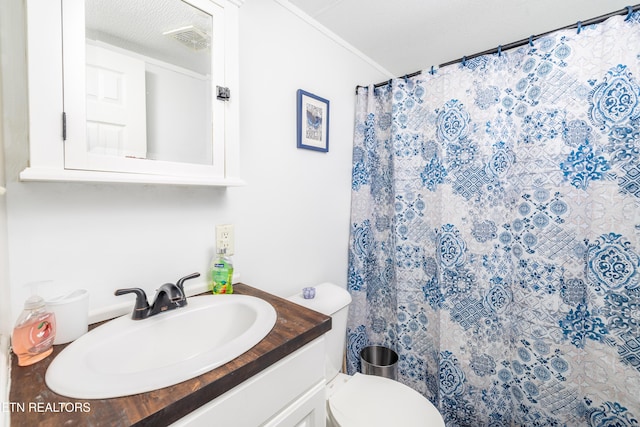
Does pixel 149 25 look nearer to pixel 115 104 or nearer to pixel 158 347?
pixel 115 104

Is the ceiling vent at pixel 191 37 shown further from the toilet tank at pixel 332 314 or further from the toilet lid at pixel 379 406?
the toilet lid at pixel 379 406

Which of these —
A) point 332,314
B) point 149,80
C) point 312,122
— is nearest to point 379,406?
point 332,314

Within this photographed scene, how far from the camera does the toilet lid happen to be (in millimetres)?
1005

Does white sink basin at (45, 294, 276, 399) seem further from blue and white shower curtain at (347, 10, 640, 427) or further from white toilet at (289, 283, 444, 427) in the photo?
blue and white shower curtain at (347, 10, 640, 427)

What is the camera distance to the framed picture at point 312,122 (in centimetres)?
136

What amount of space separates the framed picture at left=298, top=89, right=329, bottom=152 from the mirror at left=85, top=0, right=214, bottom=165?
1.69ft

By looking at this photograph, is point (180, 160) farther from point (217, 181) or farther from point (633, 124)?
point (633, 124)

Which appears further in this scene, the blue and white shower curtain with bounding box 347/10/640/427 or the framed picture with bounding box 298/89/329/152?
the framed picture with bounding box 298/89/329/152

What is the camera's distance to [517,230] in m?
1.24

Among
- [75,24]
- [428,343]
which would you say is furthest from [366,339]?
[75,24]

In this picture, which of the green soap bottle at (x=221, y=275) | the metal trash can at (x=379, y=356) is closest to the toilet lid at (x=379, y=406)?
the metal trash can at (x=379, y=356)

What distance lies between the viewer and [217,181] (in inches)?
36.6

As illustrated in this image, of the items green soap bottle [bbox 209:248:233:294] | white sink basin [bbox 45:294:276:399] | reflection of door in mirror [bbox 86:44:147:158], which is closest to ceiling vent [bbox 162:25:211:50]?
reflection of door in mirror [bbox 86:44:147:158]

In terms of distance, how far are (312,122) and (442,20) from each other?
2.75 feet
